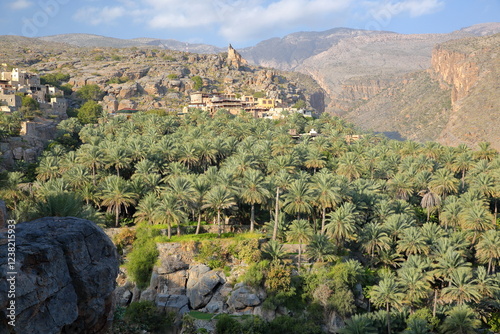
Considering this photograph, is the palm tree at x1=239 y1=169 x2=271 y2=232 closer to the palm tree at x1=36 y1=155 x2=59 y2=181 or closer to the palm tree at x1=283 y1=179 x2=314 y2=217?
the palm tree at x1=283 y1=179 x2=314 y2=217

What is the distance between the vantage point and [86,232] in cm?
1603

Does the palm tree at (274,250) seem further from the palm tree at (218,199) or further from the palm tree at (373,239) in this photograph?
the palm tree at (373,239)

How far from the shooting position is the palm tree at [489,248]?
50281 mm

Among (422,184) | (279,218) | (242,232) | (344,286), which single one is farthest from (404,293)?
(422,184)

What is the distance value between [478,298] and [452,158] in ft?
124

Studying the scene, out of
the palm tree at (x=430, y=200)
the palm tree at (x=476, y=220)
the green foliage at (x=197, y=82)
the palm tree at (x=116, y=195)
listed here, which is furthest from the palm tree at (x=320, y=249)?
the green foliage at (x=197, y=82)

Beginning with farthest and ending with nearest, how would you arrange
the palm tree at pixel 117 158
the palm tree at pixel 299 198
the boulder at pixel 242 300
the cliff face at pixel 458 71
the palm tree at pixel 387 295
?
the cliff face at pixel 458 71 < the palm tree at pixel 117 158 < the palm tree at pixel 299 198 < the boulder at pixel 242 300 < the palm tree at pixel 387 295

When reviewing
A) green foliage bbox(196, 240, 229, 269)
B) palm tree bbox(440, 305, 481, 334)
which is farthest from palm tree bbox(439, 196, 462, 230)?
green foliage bbox(196, 240, 229, 269)

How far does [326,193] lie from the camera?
173 ft

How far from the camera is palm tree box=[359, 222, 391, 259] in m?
49.7

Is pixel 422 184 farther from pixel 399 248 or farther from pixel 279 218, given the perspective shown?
pixel 279 218

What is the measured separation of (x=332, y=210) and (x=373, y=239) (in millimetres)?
9461

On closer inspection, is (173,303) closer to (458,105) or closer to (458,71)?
(458,105)

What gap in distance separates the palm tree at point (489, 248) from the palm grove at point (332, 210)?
136mm
